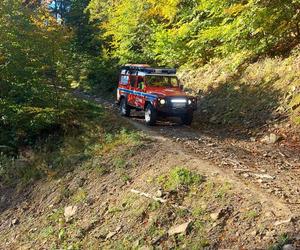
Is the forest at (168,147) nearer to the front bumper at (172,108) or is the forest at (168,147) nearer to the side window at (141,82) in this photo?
the front bumper at (172,108)

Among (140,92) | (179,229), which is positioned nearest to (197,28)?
(140,92)

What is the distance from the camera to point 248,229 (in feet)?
22.6

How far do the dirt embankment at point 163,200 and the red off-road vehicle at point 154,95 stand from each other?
2.05 metres

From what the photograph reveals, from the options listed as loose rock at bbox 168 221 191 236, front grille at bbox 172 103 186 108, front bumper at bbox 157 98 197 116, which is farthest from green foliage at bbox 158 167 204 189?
front grille at bbox 172 103 186 108

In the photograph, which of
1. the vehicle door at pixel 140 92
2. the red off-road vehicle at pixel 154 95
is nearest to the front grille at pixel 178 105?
the red off-road vehicle at pixel 154 95

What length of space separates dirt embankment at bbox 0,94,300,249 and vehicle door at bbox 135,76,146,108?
3439mm

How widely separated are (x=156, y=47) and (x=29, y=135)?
11403 millimetres

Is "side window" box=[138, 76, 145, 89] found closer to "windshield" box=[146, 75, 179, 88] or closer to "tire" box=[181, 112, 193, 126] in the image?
"windshield" box=[146, 75, 179, 88]

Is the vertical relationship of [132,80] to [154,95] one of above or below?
above

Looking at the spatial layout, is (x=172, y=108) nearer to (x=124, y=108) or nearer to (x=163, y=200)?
(x=124, y=108)

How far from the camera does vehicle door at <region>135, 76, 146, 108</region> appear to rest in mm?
16375

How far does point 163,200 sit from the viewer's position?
8.55 metres

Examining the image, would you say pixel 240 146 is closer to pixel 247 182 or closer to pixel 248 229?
pixel 247 182

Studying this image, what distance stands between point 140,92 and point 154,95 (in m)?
1.47
